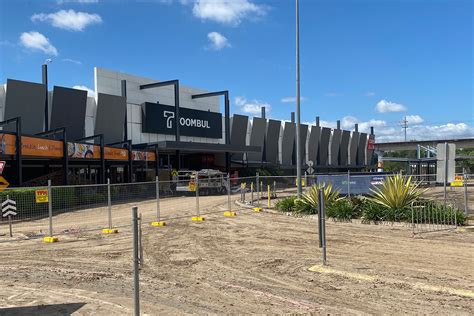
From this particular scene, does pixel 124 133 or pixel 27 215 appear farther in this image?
pixel 124 133

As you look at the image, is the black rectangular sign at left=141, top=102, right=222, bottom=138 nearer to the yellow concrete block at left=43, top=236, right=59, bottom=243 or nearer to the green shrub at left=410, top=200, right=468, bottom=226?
the yellow concrete block at left=43, top=236, right=59, bottom=243

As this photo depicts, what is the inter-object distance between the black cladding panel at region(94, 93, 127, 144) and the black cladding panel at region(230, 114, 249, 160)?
54.4 feet

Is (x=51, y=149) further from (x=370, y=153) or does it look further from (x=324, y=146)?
(x=370, y=153)

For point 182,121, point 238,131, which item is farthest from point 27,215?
point 238,131

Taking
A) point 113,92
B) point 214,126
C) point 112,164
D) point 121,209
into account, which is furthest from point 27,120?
point 214,126

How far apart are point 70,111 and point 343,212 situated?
24.6 meters

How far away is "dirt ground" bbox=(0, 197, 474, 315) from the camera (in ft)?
20.2

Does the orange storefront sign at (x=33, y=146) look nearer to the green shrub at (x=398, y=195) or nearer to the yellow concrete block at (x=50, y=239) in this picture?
the yellow concrete block at (x=50, y=239)

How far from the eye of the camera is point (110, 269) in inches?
345

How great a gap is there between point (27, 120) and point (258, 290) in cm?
2810

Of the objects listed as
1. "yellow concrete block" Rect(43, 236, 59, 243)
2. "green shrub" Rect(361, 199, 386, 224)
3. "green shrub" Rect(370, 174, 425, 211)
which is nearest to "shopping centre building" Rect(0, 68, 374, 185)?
"yellow concrete block" Rect(43, 236, 59, 243)

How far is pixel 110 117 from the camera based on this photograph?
37.2 metres

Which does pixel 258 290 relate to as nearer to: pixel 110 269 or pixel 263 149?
pixel 110 269

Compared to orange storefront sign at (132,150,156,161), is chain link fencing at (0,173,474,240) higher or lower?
lower
